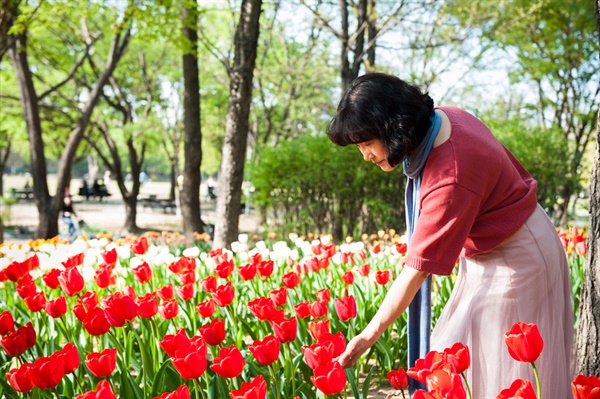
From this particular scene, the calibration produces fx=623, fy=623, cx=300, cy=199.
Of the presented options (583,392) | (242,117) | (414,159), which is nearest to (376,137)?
(414,159)

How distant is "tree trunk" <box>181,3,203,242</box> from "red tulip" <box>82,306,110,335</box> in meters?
7.49

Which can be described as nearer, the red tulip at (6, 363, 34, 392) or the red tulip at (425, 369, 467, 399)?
the red tulip at (425, 369, 467, 399)

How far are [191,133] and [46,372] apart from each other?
8.82 meters

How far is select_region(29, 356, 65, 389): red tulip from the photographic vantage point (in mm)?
1973

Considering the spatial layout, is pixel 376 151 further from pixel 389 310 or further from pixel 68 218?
pixel 68 218

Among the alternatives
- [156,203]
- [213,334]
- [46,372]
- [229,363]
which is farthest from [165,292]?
[156,203]

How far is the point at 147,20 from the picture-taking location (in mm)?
10281

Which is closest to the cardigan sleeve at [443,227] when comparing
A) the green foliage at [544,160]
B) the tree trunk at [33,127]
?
the green foliage at [544,160]

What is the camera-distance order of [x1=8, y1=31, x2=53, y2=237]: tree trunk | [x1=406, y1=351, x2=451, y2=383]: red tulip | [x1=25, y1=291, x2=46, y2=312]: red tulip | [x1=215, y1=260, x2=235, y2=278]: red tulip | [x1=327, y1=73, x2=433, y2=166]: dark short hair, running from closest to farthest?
[x1=406, y1=351, x2=451, y2=383]: red tulip → [x1=327, y1=73, x2=433, y2=166]: dark short hair → [x1=25, y1=291, x2=46, y2=312]: red tulip → [x1=215, y1=260, x2=235, y2=278]: red tulip → [x1=8, y1=31, x2=53, y2=237]: tree trunk

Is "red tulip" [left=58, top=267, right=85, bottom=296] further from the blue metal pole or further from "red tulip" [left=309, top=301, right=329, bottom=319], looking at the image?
the blue metal pole

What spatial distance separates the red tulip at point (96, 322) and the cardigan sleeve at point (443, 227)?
51.1 inches

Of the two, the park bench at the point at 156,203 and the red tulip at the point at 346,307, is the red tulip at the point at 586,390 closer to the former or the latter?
the red tulip at the point at 346,307

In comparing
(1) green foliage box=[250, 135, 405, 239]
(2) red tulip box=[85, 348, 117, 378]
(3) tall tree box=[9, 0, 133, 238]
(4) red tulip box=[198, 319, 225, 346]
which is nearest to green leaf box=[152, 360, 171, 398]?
(4) red tulip box=[198, 319, 225, 346]

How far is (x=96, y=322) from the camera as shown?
8.15 ft
